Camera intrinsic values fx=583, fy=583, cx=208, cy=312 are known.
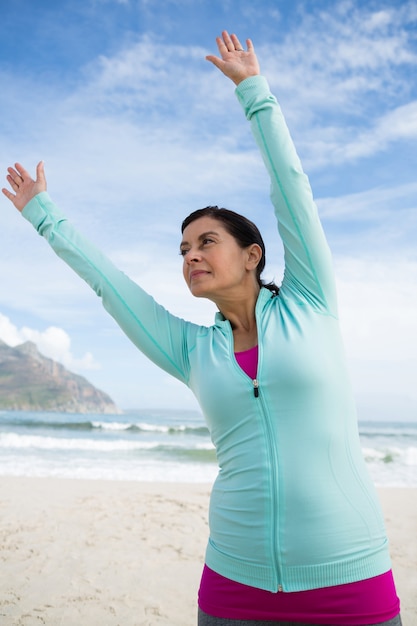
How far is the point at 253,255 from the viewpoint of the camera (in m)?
2.04

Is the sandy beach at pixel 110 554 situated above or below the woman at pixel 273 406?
below

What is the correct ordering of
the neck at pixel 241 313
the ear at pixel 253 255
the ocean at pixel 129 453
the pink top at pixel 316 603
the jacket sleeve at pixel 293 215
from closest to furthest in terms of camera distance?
the pink top at pixel 316 603 < the jacket sleeve at pixel 293 215 < the neck at pixel 241 313 < the ear at pixel 253 255 < the ocean at pixel 129 453

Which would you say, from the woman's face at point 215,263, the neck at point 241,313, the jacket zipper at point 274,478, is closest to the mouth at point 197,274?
the woman's face at point 215,263

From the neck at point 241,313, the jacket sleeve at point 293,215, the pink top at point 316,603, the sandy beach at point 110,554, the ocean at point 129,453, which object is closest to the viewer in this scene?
the pink top at point 316,603

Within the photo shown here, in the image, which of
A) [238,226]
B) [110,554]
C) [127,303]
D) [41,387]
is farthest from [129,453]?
[41,387]

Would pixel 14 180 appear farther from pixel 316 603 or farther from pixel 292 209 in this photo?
pixel 316 603

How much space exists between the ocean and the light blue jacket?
10728 mm

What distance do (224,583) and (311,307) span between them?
83 centimetres

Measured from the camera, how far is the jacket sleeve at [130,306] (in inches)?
77.6

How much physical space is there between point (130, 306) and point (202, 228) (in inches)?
14.3

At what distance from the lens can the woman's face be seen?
6.30 ft

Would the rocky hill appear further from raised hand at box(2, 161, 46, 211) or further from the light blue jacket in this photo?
the light blue jacket

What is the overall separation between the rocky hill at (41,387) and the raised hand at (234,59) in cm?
4686

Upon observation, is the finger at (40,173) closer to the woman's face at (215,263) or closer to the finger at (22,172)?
the finger at (22,172)
